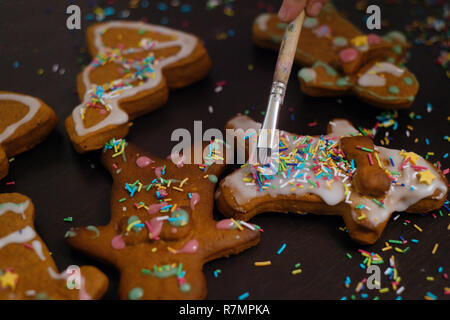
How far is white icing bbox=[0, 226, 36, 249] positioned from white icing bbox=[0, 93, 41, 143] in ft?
1.29

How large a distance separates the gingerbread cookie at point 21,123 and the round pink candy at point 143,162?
41cm

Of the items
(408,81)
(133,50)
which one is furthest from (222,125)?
(408,81)

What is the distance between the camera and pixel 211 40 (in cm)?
223

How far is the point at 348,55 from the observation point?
6.42 feet

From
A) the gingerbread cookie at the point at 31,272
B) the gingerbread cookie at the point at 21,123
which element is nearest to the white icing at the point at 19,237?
the gingerbread cookie at the point at 31,272

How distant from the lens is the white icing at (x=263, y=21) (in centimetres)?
217

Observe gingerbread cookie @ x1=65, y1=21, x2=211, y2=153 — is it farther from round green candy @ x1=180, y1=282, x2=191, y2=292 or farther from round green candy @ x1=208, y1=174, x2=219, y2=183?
round green candy @ x1=180, y1=282, x2=191, y2=292

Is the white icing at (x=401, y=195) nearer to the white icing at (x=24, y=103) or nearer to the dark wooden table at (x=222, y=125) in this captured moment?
the dark wooden table at (x=222, y=125)

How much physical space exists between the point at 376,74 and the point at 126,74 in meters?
0.98

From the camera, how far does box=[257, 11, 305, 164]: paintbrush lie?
62.4 inches

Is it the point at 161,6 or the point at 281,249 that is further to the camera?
the point at 161,6

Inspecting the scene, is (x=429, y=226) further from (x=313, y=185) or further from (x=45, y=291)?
(x=45, y=291)

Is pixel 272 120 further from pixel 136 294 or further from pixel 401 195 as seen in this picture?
pixel 136 294
